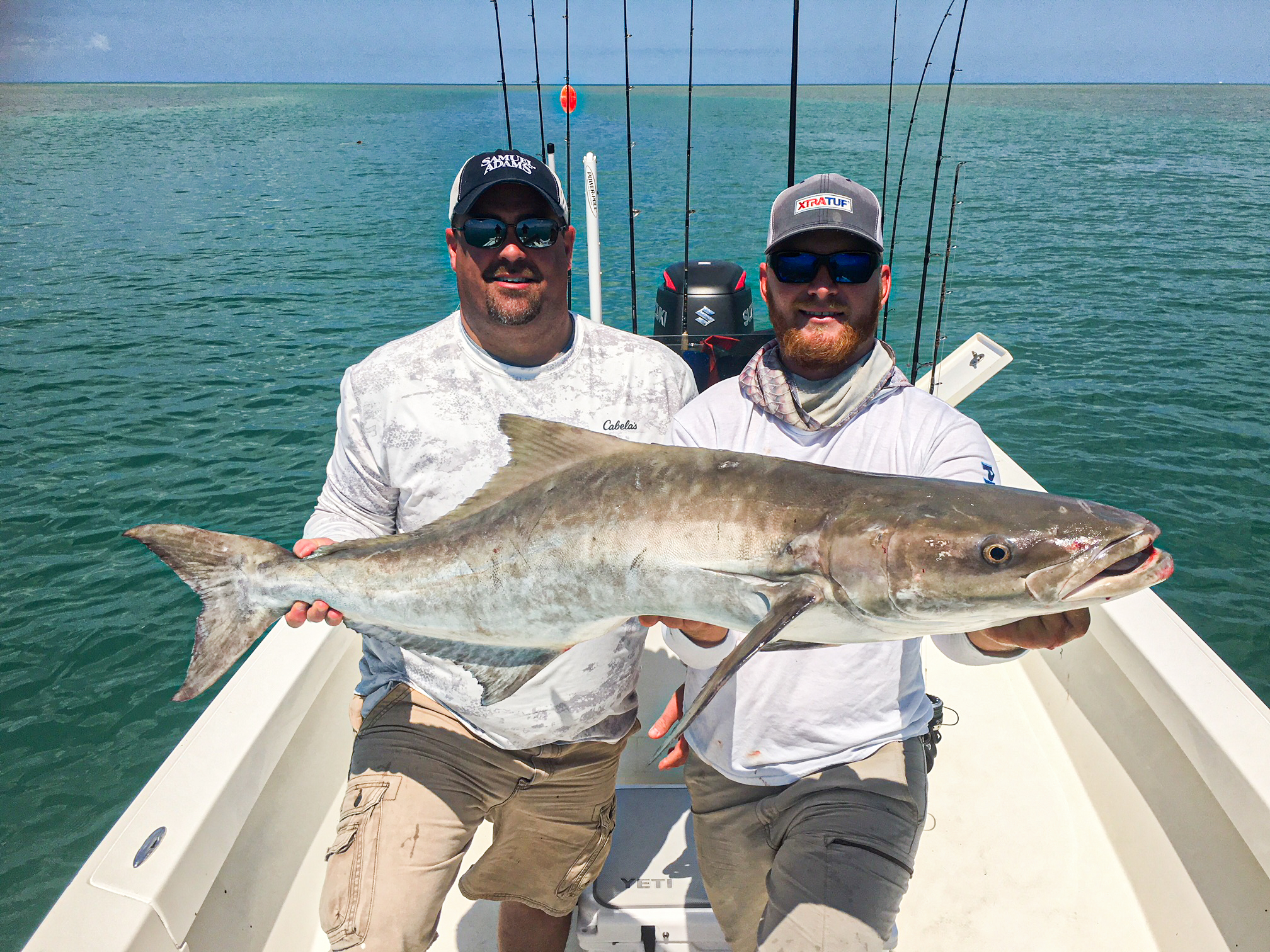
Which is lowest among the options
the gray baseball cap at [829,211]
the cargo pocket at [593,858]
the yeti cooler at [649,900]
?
the yeti cooler at [649,900]

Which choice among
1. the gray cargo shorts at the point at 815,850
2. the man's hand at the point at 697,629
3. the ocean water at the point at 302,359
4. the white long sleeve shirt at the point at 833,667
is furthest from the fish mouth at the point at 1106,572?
the ocean water at the point at 302,359

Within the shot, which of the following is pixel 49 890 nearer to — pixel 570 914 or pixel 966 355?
pixel 570 914

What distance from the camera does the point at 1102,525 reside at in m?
1.83

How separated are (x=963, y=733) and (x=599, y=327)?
287 centimetres

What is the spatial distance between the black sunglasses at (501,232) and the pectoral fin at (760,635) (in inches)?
67.4

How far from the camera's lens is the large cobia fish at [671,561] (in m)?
1.90

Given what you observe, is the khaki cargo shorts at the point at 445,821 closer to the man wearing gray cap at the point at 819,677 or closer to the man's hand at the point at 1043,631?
the man wearing gray cap at the point at 819,677

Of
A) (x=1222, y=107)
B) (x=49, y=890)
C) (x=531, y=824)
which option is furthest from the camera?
(x=1222, y=107)

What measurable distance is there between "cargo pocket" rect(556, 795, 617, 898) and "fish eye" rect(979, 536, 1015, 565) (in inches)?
76.2

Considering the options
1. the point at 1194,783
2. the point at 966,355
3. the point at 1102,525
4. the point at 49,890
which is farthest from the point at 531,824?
the point at 966,355

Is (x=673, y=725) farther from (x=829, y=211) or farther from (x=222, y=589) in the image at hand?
(x=829, y=211)

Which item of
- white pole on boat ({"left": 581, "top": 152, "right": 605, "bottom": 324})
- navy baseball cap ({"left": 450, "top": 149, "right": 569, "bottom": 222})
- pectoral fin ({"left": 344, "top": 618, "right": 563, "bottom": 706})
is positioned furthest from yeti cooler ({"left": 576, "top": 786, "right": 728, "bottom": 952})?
white pole on boat ({"left": 581, "top": 152, "right": 605, "bottom": 324})

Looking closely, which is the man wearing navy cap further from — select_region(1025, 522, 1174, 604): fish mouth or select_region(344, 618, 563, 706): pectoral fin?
select_region(1025, 522, 1174, 604): fish mouth

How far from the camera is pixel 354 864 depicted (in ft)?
9.03
